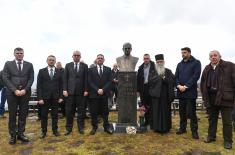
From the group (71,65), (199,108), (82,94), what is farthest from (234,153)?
(199,108)

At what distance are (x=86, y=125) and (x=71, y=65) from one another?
2.51m

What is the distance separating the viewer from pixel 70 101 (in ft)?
33.2

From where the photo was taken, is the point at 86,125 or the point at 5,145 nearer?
the point at 5,145

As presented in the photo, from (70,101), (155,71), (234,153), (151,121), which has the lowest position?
(234,153)

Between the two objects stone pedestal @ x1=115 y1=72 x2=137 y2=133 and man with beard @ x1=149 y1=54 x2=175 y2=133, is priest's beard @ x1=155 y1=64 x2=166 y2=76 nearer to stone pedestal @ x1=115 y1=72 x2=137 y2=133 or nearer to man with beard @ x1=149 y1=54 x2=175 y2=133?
man with beard @ x1=149 y1=54 x2=175 y2=133

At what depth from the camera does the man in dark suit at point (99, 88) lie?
1012cm

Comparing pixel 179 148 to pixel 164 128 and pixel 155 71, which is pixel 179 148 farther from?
pixel 155 71

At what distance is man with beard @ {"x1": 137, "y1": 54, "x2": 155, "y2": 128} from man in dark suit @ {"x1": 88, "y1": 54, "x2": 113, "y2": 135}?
4.00ft

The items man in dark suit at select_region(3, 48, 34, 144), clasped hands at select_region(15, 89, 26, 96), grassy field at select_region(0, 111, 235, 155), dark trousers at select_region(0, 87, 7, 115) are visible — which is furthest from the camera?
dark trousers at select_region(0, 87, 7, 115)

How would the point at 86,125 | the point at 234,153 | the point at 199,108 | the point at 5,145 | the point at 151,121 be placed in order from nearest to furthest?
the point at 234,153
the point at 5,145
the point at 151,121
the point at 86,125
the point at 199,108

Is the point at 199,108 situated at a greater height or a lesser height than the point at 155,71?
lesser

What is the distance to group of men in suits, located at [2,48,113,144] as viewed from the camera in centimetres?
938

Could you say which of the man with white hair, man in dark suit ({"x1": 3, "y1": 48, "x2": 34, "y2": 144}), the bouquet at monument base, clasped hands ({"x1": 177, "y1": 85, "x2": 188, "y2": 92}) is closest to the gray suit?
man in dark suit ({"x1": 3, "y1": 48, "x2": 34, "y2": 144})

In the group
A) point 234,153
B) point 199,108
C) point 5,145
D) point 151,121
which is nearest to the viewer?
point 234,153
